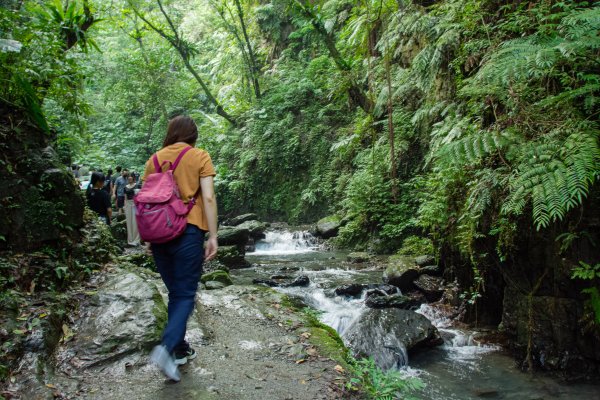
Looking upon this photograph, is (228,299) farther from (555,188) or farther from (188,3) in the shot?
(188,3)

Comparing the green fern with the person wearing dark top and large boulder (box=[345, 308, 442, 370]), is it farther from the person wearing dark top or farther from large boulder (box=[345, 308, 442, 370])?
the person wearing dark top

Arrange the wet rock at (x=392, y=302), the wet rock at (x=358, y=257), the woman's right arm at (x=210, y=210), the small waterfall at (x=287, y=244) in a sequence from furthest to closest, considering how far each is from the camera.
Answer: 1. the small waterfall at (x=287, y=244)
2. the wet rock at (x=358, y=257)
3. the wet rock at (x=392, y=302)
4. the woman's right arm at (x=210, y=210)

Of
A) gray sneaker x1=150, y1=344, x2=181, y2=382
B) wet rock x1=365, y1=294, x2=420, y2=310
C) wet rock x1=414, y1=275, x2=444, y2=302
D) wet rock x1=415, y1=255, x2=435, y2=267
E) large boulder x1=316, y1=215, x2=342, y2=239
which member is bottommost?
wet rock x1=365, y1=294, x2=420, y2=310

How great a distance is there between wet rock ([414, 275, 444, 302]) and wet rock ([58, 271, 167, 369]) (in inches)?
221

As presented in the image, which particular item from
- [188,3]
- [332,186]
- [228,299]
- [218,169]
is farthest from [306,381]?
[188,3]

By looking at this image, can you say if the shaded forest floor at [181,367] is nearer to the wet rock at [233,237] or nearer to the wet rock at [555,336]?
the wet rock at [555,336]

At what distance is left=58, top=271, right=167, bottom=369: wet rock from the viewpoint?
359 centimetres

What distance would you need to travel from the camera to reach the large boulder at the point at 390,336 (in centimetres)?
618

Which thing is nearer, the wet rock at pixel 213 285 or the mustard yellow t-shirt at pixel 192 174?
the mustard yellow t-shirt at pixel 192 174

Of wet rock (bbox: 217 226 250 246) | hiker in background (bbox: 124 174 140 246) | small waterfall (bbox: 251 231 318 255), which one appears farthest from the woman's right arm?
small waterfall (bbox: 251 231 318 255)

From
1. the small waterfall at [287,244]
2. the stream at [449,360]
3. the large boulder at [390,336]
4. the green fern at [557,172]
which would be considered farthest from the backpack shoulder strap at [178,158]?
the small waterfall at [287,244]

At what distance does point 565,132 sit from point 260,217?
55.0 feet

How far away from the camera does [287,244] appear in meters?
15.1

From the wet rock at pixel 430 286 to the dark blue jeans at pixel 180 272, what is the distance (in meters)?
6.24
